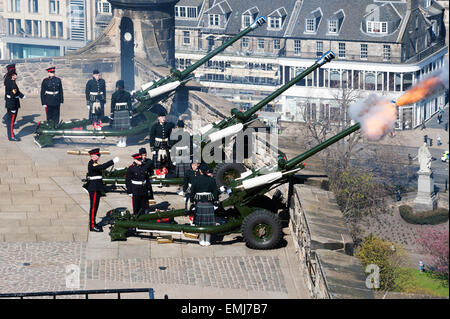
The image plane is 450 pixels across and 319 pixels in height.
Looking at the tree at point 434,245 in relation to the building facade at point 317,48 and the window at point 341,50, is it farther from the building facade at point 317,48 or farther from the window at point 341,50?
the window at point 341,50

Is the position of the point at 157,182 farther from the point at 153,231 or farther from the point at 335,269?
the point at 335,269

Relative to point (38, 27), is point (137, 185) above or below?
below

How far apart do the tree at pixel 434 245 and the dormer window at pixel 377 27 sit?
34683 mm

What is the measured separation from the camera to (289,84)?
17.9 meters

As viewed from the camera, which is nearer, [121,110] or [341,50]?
[121,110]

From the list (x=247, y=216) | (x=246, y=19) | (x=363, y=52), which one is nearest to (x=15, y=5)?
(x=246, y=19)

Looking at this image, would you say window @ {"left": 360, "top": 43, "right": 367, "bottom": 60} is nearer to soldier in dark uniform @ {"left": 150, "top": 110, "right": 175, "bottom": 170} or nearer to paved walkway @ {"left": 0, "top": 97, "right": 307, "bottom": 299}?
soldier in dark uniform @ {"left": 150, "top": 110, "right": 175, "bottom": 170}

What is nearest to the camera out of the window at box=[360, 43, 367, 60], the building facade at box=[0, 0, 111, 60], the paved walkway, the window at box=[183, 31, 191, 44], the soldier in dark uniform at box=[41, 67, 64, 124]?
the paved walkway

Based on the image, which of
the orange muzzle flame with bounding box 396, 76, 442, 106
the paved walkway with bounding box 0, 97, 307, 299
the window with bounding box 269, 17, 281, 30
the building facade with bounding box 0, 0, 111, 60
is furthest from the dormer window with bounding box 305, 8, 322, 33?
the orange muzzle flame with bounding box 396, 76, 442, 106

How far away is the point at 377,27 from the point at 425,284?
48134mm

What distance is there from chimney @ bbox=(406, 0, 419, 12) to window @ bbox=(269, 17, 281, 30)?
A: 45.4 ft

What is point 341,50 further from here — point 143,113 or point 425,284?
point 143,113

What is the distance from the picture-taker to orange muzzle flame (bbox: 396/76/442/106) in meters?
11.5

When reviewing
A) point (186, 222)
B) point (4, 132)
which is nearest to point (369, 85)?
point (4, 132)
